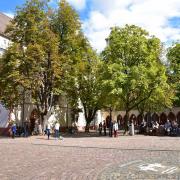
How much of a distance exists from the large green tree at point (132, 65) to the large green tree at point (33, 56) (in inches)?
220

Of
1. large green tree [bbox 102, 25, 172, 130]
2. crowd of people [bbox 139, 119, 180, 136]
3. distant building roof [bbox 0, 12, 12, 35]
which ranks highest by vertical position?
distant building roof [bbox 0, 12, 12, 35]

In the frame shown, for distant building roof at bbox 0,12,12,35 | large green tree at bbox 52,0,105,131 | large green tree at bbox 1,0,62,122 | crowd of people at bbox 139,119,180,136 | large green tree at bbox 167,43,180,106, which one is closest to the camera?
large green tree at bbox 1,0,62,122

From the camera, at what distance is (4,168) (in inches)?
587

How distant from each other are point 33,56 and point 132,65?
33.0 feet

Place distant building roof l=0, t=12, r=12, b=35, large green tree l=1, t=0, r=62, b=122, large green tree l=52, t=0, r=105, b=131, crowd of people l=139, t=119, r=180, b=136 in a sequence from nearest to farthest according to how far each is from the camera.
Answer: large green tree l=1, t=0, r=62, b=122 < crowd of people l=139, t=119, r=180, b=136 < large green tree l=52, t=0, r=105, b=131 < distant building roof l=0, t=12, r=12, b=35

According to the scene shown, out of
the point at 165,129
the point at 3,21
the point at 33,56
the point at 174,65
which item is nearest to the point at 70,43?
the point at 33,56

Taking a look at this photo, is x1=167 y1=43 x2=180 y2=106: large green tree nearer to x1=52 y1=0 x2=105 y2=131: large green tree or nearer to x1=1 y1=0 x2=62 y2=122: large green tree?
x1=52 y1=0 x2=105 y2=131: large green tree

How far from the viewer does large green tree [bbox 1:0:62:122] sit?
3944 cm

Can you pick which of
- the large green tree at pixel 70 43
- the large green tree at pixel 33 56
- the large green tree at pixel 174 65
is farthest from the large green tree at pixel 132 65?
the large green tree at pixel 174 65

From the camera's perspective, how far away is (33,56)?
39469 millimetres

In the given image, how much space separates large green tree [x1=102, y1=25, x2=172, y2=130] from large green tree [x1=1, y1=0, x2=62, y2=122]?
5591mm

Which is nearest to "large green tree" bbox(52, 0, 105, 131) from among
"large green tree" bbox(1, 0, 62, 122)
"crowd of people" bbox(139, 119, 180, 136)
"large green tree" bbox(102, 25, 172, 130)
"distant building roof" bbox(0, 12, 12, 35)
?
"large green tree" bbox(1, 0, 62, 122)

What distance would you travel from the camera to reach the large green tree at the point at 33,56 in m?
39.4

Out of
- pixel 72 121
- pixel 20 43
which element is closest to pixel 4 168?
pixel 20 43
